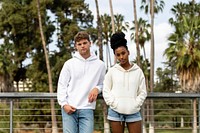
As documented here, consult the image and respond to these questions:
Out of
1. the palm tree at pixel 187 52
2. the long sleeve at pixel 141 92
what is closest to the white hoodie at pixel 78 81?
the long sleeve at pixel 141 92

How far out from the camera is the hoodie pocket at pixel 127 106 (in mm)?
4062

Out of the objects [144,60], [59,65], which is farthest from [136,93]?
[144,60]

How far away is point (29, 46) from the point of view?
108 ft

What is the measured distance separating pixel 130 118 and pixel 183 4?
33262 mm

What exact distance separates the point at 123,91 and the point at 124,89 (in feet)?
0.07

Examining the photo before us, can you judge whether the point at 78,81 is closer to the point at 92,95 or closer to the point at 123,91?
the point at 92,95

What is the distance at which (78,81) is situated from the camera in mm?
4238

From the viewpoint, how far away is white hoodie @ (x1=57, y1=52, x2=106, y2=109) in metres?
4.20

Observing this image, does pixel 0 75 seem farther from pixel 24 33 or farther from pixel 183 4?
pixel 183 4

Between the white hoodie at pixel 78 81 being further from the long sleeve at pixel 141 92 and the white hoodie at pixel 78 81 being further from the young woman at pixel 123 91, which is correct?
the long sleeve at pixel 141 92

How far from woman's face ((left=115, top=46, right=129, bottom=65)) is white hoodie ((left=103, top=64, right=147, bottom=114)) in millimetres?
68

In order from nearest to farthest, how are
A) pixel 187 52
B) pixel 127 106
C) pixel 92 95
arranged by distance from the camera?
1. pixel 127 106
2. pixel 92 95
3. pixel 187 52

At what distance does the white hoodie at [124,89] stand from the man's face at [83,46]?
296mm

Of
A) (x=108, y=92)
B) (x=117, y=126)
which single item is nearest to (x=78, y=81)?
(x=108, y=92)
